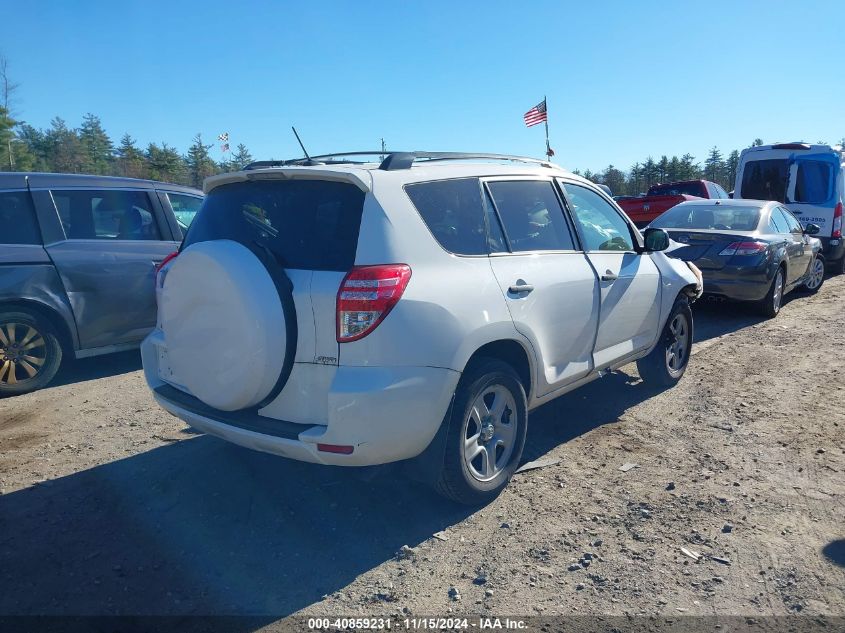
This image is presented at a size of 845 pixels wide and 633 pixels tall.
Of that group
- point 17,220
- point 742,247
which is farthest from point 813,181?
point 17,220

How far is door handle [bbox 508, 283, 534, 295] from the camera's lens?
353 cm

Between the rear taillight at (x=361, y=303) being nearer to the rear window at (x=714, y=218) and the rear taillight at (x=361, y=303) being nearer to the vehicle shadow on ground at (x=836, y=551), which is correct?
the vehicle shadow on ground at (x=836, y=551)

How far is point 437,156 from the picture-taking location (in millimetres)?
3842

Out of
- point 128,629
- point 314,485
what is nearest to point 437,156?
point 314,485

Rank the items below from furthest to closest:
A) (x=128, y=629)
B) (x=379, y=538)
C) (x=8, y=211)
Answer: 1. (x=8, y=211)
2. (x=379, y=538)
3. (x=128, y=629)

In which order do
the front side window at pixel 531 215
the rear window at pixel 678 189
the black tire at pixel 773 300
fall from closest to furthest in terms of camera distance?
the front side window at pixel 531 215 < the black tire at pixel 773 300 < the rear window at pixel 678 189

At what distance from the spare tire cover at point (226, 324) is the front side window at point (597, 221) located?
2.46 metres

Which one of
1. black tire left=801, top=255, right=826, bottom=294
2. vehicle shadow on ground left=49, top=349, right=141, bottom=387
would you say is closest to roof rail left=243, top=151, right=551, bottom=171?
vehicle shadow on ground left=49, top=349, right=141, bottom=387

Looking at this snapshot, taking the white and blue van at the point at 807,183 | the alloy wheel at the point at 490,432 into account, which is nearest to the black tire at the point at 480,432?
the alloy wheel at the point at 490,432

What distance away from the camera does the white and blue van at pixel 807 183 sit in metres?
12.3

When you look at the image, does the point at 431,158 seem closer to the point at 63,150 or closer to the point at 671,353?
the point at 671,353

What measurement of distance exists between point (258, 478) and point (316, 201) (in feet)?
5.94

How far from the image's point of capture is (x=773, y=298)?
8492 millimetres

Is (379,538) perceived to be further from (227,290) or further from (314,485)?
(227,290)
